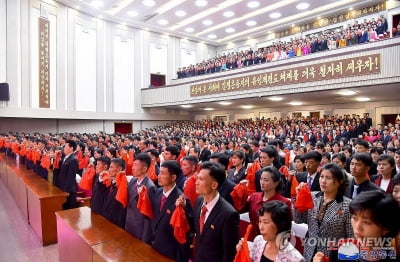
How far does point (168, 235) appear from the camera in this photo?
2.06 meters

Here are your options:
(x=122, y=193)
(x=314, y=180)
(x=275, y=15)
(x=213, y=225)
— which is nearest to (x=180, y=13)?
(x=275, y=15)

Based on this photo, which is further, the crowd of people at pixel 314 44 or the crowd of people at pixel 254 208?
the crowd of people at pixel 314 44

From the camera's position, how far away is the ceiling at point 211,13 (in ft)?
43.0

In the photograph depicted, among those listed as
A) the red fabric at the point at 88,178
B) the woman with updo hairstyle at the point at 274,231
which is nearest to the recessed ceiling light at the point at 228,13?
the red fabric at the point at 88,178

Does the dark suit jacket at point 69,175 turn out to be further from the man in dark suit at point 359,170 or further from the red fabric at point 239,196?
the man in dark suit at point 359,170

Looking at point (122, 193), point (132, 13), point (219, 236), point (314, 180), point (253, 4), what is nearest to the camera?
point (219, 236)

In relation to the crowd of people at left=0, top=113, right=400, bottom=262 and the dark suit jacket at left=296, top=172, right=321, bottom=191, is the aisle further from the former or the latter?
the dark suit jacket at left=296, top=172, right=321, bottom=191

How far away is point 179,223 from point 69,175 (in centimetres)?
256

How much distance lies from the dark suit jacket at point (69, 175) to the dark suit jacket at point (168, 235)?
83.6 inches

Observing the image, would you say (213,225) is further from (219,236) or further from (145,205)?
(145,205)

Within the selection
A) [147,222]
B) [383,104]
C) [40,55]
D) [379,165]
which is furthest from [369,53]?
[40,55]

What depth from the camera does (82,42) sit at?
45.4 ft

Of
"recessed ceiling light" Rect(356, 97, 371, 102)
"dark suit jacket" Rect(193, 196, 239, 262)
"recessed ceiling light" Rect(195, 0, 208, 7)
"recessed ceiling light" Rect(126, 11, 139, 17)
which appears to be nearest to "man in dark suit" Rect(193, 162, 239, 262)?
"dark suit jacket" Rect(193, 196, 239, 262)

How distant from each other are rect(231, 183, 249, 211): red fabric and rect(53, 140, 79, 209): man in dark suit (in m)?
2.34
